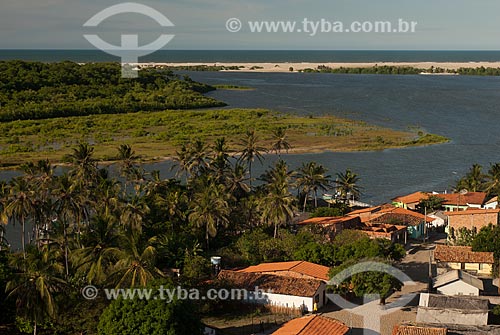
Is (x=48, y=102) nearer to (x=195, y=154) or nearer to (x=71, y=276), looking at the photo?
(x=195, y=154)

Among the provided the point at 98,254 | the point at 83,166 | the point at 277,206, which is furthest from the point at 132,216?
the point at 277,206

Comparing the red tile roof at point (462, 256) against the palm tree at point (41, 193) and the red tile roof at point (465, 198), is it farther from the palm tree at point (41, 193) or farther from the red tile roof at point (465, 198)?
the palm tree at point (41, 193)

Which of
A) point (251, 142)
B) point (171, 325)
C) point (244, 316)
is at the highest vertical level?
point (251, 142)

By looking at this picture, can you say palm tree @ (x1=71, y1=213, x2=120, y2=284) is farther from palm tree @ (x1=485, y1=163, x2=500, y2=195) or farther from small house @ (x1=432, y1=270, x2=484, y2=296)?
palm tree @ (x1=485, y1=163, x2=500, y2=195)

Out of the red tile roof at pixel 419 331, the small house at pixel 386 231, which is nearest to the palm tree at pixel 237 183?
the small house at pixel 386 231

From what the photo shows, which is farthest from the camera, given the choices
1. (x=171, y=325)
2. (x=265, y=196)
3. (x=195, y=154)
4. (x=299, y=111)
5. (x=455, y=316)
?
(x=299, y=111)

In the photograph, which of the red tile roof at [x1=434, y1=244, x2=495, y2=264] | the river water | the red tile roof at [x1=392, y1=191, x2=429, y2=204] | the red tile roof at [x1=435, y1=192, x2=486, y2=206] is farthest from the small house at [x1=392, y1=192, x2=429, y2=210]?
the red tile roof at [x1=434, y1=244, x2=495, y2=264]

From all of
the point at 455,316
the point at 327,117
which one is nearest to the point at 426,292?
the point at 455,316

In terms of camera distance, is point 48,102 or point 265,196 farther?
point 48,102
